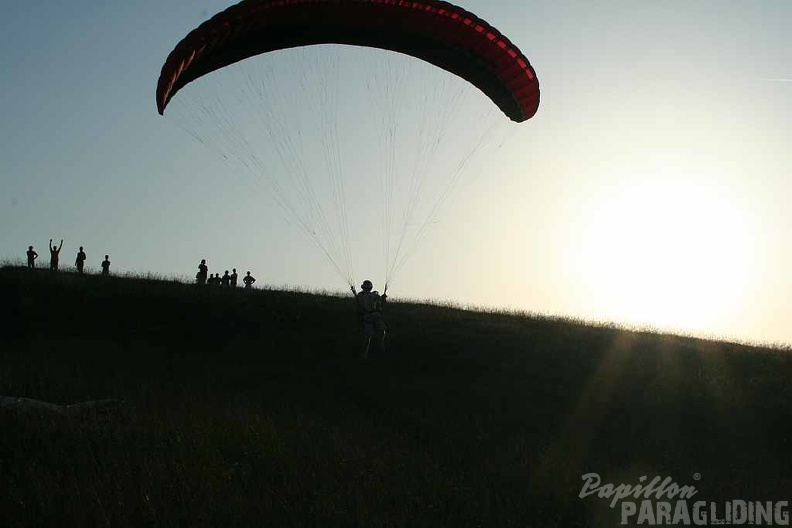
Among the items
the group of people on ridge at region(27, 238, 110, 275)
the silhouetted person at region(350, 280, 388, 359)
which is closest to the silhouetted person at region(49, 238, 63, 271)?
the group of people on ridge at region(27, 238, 110, 275)

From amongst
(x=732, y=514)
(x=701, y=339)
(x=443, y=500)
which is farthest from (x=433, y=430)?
(x=701, y=339)

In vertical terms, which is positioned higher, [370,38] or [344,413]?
[370,38]

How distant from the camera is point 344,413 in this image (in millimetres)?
16078

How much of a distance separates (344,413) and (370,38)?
8875mm

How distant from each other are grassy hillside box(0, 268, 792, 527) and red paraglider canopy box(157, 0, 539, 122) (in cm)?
662

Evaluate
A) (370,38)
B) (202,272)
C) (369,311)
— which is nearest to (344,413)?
(369,311)

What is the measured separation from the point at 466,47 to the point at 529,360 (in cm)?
829

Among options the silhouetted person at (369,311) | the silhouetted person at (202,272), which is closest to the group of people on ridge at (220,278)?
the silhouetted person at (202,272)

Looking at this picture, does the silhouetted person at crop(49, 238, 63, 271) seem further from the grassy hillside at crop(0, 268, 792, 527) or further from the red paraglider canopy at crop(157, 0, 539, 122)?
the red paraglider canopy at crop(157, 0, 539, 122)

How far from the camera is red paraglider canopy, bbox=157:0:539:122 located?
17.6 meters

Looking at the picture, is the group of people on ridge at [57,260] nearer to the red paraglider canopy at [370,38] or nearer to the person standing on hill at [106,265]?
the person standing on hill at [106,265]

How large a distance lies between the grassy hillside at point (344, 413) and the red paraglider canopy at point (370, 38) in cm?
662

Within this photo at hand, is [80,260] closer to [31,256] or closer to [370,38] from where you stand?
[31,256]

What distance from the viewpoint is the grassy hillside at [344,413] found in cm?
990
